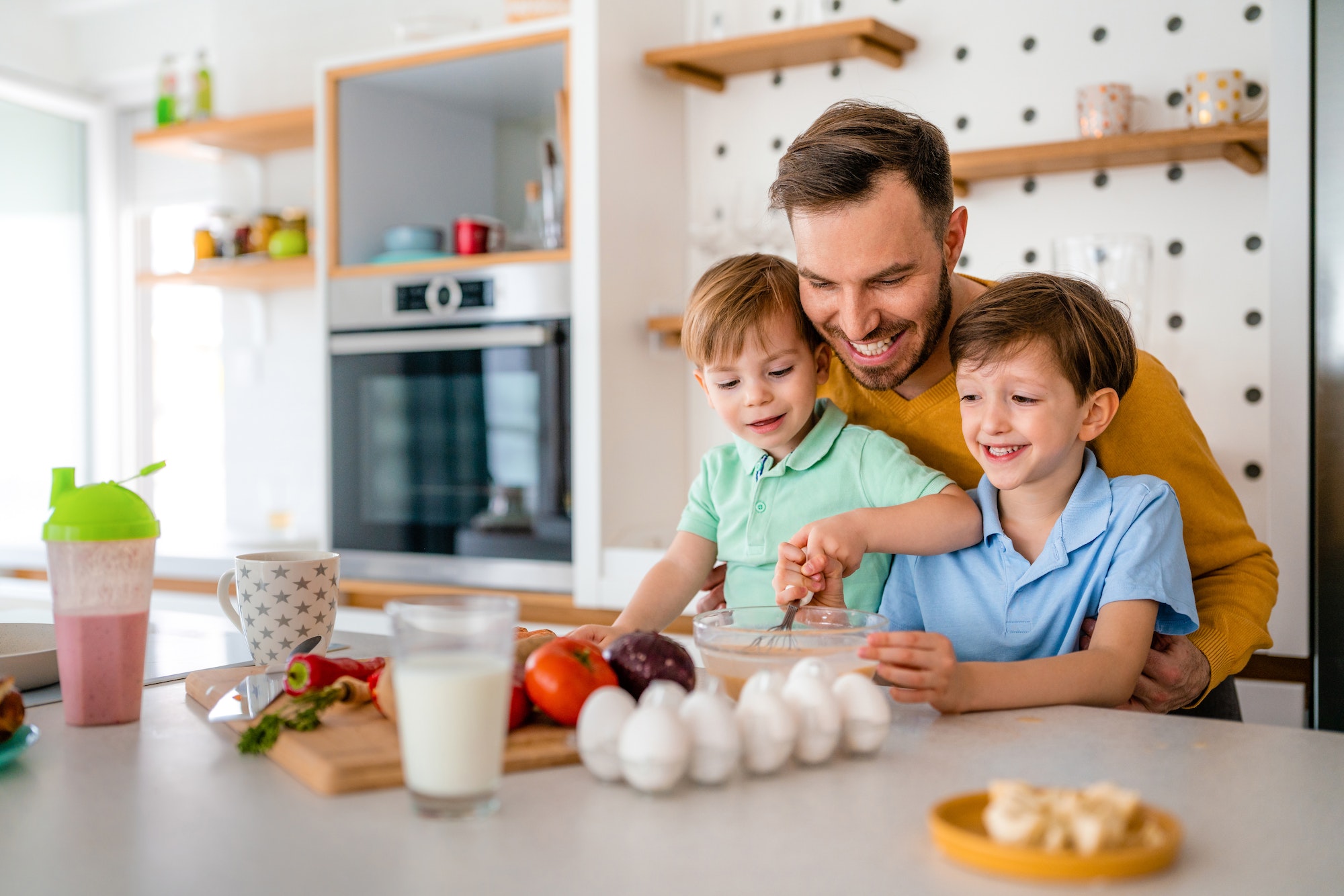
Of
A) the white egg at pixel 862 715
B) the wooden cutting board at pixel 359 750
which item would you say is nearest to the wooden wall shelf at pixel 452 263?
the wooden cutting board at pixel 359 750

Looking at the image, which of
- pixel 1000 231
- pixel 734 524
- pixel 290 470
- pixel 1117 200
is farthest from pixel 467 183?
pixel 734 524

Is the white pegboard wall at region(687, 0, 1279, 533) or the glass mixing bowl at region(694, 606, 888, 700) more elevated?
the white pegboard wall at region(687, 0, 1279, 533)

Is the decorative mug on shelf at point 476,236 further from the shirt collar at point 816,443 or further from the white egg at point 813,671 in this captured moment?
the white egg at point 813,671

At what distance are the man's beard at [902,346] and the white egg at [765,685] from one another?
69 centimetres

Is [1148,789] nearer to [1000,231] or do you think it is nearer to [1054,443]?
[1054,443]

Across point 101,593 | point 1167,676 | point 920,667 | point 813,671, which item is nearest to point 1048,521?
point 1167,676

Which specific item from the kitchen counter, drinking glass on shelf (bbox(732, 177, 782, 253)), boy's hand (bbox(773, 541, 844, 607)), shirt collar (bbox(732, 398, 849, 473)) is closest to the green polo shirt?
shirt collar (bbox(732, 398, 849, 473))

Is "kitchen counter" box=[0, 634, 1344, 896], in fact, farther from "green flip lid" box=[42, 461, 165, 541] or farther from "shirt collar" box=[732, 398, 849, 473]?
"shirt collar" box=[732, 398, 849, 473]

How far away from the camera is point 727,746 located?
743mm

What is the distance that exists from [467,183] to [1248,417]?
2.05 m

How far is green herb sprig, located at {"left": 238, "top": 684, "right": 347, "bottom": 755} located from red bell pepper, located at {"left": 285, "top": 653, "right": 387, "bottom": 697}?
0.04 metres

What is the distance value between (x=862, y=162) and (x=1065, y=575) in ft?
1.76

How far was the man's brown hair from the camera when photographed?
56.0 inches

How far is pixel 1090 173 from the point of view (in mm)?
2498
